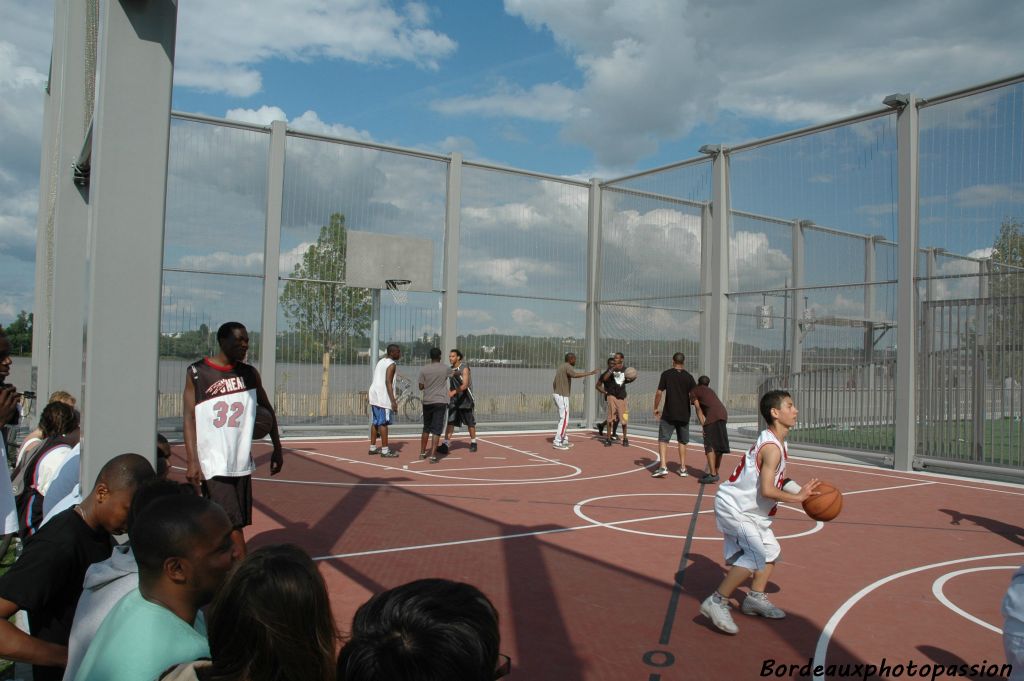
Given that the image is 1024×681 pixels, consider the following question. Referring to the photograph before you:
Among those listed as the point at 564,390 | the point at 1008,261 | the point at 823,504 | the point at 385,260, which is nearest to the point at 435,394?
the point at 385,260

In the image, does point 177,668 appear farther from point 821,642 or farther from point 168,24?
point 821,642

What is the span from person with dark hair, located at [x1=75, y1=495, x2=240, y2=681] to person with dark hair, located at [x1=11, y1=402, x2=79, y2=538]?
3.32m

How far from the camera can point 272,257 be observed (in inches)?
656

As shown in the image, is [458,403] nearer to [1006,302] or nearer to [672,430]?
[672,430]

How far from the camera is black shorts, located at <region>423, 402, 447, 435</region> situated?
13.7 metres

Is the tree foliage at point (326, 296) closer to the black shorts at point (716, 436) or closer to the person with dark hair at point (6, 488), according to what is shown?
the black shorts at point (716, 436)

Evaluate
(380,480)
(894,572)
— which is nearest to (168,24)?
(894,572)

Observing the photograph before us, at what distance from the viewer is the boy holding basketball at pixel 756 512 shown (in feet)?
17.3

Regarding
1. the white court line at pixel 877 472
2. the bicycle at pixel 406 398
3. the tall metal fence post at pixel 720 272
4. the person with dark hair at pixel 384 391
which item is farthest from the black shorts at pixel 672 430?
the bicycle at pixel 406 398

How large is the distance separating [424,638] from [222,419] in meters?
4.66

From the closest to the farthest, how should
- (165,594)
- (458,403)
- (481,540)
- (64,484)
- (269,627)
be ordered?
(269,627), (165,594), (64,484), (481,540), (458,403)

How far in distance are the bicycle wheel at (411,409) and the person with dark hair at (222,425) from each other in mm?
12948

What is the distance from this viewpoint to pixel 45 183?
13.6 m

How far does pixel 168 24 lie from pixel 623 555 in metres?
5.73
